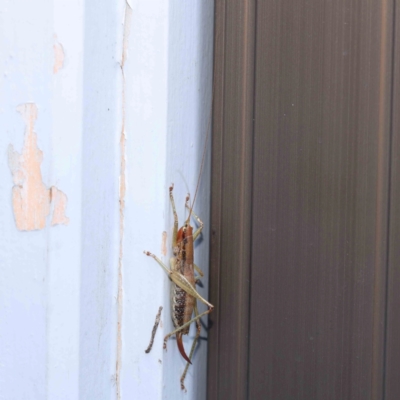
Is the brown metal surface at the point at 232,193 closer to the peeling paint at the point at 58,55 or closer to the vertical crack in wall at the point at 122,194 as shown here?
the vertical crack in wall at the point at 122,194

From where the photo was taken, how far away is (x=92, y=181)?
32.9 inches

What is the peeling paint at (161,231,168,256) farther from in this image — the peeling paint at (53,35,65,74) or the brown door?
the peeling paint at (53,35,65,74)

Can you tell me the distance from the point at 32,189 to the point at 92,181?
0.11 m

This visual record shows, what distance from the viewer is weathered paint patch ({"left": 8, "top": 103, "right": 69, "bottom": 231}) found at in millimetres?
824

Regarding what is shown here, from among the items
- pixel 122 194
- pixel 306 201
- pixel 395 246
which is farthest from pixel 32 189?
pixel 395 246

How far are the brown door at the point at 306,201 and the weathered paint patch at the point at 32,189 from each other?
32cm

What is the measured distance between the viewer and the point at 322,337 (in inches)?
31.4

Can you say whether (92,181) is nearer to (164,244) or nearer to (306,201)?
(164,244)

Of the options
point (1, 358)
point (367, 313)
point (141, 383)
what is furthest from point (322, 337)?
point (1, 358)

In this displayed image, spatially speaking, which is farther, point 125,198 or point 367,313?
point 125,198

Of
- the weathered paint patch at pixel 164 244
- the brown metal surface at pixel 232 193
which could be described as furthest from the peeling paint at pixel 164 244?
the brown metal surface at pixel 232 193

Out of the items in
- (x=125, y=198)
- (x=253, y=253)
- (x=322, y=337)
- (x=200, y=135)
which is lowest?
(x=322, y=337)

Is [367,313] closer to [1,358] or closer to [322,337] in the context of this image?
[322,337]

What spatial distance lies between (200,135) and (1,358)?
602 mm
